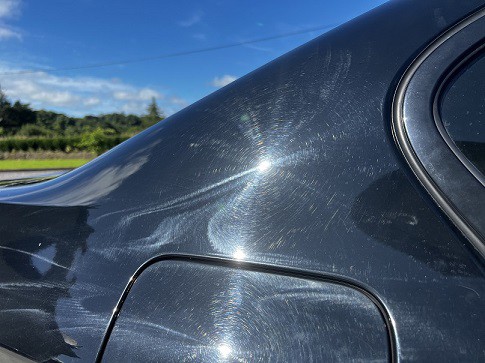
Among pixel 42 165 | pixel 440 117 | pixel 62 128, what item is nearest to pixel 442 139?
pixel 440 117

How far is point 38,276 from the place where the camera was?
1.07m

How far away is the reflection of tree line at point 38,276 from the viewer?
1.01m

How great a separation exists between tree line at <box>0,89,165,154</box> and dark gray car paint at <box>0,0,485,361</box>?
4014 cm

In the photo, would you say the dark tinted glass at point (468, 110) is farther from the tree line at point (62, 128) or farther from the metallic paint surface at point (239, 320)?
the tree line at point (62, 128)

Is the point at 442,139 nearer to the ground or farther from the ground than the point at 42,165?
nearer to the ground

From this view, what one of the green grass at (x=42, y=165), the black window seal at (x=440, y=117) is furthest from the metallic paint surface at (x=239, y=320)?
the green grass at (x=42, y=165)

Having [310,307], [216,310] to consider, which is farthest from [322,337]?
[216,310]

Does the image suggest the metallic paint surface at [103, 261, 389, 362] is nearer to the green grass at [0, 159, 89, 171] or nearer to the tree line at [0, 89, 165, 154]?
the green grass at [0, 159, 89, 171]

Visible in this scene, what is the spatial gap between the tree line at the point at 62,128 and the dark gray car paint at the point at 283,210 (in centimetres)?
4014

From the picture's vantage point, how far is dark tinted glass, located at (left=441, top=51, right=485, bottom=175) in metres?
0.88

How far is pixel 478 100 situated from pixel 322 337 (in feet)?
1.88

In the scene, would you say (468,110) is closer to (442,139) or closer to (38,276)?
(442,139)

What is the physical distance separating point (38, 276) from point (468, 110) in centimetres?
104

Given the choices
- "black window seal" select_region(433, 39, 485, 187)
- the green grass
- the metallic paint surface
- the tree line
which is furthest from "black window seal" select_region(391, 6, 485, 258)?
the tree line
